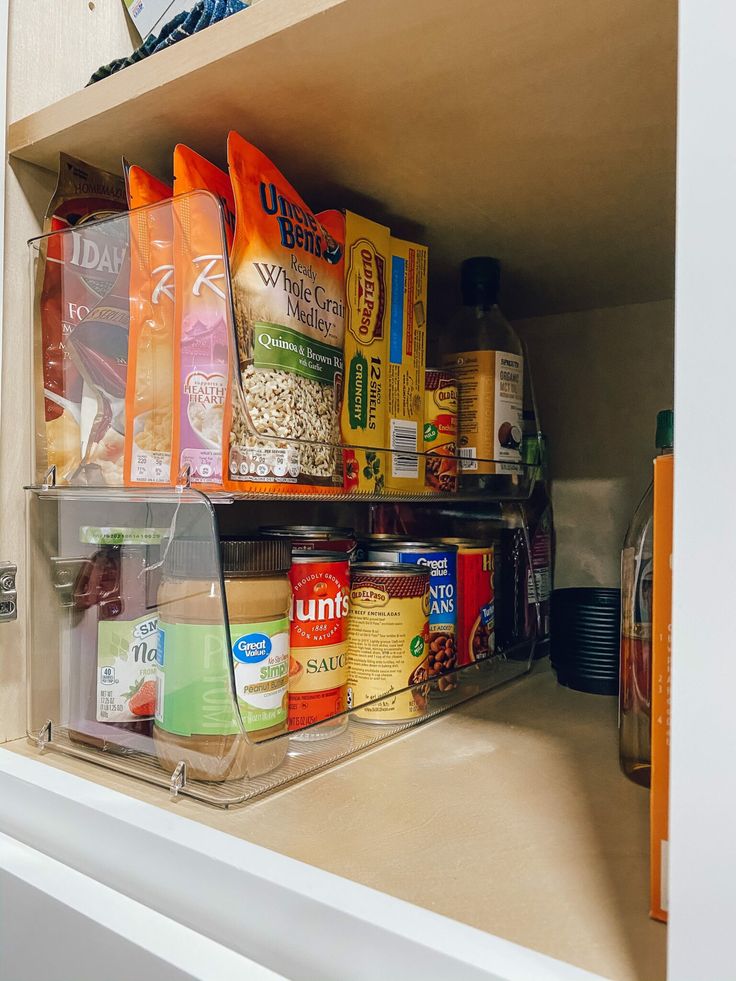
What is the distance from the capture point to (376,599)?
78cm

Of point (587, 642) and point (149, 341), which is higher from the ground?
point (149, 341)

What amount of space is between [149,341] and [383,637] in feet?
1.20

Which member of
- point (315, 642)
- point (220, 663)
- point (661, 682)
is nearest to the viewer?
point (661, 682)

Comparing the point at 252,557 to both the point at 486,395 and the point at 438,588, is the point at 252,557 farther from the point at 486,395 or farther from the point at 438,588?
the point at 486,395

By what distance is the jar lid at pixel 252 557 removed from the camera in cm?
63

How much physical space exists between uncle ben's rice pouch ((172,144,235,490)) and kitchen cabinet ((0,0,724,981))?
0.08 metres

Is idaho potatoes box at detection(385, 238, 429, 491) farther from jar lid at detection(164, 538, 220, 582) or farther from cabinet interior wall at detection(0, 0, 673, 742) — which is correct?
jar lid at detection(164, 538, 220, 582)

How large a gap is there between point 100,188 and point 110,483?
30 cm

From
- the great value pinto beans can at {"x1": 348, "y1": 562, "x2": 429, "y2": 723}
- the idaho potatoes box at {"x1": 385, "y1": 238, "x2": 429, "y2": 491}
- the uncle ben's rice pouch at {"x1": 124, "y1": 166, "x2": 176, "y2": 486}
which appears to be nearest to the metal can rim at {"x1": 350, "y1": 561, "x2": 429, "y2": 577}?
the great value pinto beans can at {"x1": 348, "y1": 562, "x2": 429, "y2": 723}

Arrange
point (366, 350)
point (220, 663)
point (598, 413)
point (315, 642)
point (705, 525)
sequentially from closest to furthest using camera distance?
1. point (705, 525)
2. point (220, 663)
3. point (315, 642)
4. point (366, 350)
5. point (598, 413)

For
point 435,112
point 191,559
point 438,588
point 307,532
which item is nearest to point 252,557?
point 191,559

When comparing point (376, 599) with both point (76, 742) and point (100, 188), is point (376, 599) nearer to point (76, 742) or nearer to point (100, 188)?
point (76, 742)

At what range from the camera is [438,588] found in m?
0.88

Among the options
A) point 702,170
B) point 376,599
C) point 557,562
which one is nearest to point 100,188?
point 376,599
